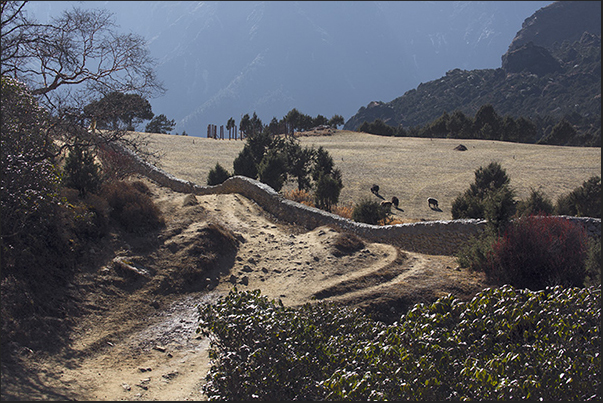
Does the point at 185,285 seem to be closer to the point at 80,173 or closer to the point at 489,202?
the point at 80,173

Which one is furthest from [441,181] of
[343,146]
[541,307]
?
[541,307]

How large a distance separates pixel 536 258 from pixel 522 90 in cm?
Answer: 11984

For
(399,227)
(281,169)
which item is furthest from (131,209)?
(281,169)

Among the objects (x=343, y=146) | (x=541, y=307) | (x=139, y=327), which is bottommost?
(x=139, y=327)

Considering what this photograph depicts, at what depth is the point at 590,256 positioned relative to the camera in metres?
9.65

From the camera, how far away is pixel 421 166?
118 feet

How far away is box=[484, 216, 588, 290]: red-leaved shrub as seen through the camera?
10008mm

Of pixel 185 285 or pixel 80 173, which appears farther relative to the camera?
pixel 80 173

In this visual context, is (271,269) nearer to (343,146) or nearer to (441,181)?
(441,181)

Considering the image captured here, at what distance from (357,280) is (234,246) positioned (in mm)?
3376

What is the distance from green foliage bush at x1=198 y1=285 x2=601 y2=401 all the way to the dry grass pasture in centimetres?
1544

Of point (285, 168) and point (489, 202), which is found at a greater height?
point (285, 168)

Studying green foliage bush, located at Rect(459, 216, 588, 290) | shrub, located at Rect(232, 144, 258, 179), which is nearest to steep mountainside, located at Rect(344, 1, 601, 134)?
shrub, located at Rect(232, 144, 258, 179)

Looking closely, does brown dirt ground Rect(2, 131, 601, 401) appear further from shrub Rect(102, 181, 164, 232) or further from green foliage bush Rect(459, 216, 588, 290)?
green foliage bush Rect(459, 216, 588, 290)
